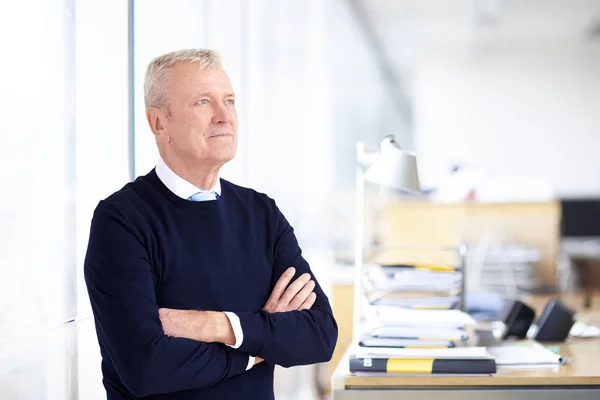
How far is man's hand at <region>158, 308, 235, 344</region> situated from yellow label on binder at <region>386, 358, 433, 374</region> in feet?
2.22

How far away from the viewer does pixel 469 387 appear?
2111 mm

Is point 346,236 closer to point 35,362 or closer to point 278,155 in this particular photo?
point 278,155

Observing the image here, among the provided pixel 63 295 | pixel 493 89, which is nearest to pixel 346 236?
pixel 493 89

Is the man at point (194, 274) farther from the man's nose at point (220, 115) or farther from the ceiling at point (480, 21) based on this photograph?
the ceiling at point (480, 21)

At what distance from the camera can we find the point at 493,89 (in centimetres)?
946

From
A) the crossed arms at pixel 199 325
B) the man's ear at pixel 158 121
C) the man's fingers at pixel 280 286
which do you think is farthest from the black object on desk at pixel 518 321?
the man's ear at pixel 158 121

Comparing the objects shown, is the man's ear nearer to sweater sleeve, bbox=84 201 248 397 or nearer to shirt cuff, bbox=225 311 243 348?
sweater sleeve, bbox=84 201 248 397

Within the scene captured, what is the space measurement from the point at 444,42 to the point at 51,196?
8.49m

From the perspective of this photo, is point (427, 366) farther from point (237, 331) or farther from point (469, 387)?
point (237, 331)

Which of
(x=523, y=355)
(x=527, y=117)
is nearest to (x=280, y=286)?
(x=523, y=355)

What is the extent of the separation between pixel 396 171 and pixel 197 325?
0.93 metres

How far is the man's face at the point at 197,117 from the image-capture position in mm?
1715

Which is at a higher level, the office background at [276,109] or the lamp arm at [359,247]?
the office background at [276,109]

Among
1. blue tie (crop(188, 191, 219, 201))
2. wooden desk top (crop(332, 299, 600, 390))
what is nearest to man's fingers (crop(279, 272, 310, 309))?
blue tie (crop(188, 191, 219, 201))
